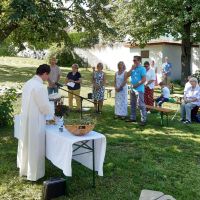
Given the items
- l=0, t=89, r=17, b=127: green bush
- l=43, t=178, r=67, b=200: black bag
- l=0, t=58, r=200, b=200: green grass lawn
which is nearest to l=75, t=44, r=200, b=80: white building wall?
l=0, t=58, r=200, b=200: green grass lawn

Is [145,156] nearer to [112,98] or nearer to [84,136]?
[84,136]

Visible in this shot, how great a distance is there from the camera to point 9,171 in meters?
7.35

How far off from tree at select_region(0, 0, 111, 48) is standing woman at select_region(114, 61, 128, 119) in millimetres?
1733

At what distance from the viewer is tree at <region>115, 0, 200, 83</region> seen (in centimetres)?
2103

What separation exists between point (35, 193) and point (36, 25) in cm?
626

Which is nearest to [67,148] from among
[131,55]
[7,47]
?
[7,47]

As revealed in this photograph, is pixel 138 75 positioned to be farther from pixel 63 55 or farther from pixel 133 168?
pixel 63 55

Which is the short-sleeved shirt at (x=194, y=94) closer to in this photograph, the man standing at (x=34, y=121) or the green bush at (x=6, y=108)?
the green bush at (x=6, y=108)

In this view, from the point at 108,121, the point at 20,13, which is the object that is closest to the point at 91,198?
the point at 20,13

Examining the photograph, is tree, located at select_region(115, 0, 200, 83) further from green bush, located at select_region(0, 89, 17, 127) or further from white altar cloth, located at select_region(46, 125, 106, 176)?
white altar cloth, located at select_region(46, 125, 106, 176)

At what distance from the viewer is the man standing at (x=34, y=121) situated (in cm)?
648

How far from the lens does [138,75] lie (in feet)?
37.7

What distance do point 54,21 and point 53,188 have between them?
561cm

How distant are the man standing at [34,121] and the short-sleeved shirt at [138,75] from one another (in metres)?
5.16
